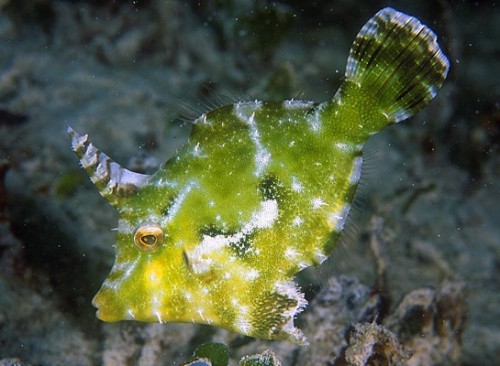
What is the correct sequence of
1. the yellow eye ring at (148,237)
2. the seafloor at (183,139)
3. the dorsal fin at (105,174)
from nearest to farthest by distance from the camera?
the yellow eye ring at (148,237) → the dorsal fin at (105,174) → the seafloor at (183,139)

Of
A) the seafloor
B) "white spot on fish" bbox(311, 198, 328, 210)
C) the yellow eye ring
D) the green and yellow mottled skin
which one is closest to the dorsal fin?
the green and yellow mottled skin

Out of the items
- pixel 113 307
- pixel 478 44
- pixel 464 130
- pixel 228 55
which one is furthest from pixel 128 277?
pixel 478 44

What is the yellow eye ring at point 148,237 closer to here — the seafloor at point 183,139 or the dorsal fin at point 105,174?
the dorsal fin at point 105,174

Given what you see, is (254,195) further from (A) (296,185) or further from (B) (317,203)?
(B) (317,203)

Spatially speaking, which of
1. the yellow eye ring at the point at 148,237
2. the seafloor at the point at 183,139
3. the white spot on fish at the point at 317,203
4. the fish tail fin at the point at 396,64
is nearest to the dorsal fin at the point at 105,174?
the yellow eye ring at the point at 148,237

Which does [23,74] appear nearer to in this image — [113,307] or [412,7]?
[113,307]

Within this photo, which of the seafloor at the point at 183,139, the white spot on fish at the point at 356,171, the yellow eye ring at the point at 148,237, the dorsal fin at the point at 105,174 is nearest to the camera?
the yellow eye ring at the point at 148,237

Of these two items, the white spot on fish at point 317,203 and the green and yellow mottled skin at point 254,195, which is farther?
the white spot on fish at point 317,203
